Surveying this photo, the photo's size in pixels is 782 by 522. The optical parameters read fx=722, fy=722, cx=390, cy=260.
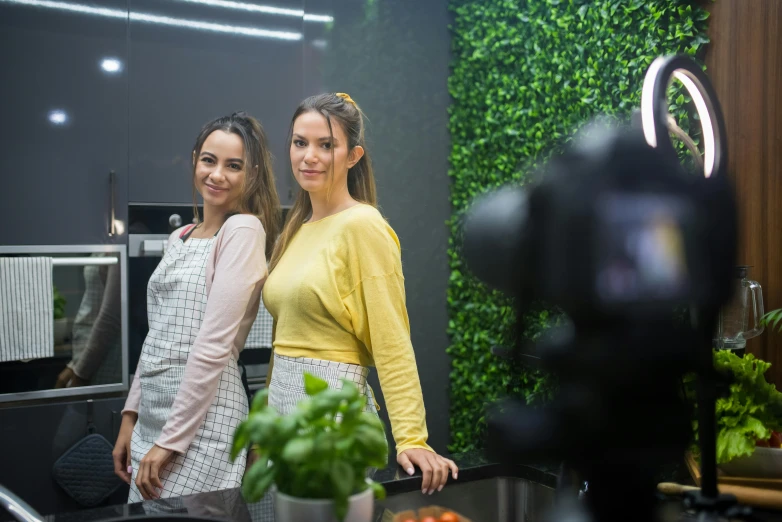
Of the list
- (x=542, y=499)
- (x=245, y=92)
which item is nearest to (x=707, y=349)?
(x=542, y=499)

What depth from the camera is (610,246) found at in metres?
0.57

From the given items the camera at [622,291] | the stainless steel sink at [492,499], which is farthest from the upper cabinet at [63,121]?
the camera at [622,291]

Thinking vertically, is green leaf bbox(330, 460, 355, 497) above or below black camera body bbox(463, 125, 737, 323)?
below

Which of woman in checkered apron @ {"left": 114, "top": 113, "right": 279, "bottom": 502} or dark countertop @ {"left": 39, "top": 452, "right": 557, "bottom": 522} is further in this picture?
woman in checkered apron @ {"left": 114, "top": 113, "right": 279, "bottom": 502}

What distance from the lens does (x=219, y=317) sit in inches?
55.2

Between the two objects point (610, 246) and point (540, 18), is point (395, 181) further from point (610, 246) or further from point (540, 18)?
point (610, 246)

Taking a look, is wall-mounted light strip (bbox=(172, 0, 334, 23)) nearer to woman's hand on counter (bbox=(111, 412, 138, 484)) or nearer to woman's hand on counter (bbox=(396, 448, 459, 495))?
woman's hand on counter (bbox=(111, 412, 138, 484))

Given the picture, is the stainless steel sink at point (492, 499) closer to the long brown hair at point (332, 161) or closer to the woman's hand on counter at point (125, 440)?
the long brown hair at point (332, 161)

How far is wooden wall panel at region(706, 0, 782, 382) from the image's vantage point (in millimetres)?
1945

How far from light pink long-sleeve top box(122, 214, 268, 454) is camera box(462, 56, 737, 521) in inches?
34.4

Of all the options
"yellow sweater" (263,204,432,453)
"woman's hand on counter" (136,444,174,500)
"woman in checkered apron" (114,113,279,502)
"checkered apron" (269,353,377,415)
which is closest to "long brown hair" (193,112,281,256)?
"woman in checkered apron" (114,113,279,502)

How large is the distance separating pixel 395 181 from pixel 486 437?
256 centimetres

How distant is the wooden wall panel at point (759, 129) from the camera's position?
1945mm

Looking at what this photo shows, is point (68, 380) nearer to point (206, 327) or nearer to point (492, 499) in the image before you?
point (206, 327)
